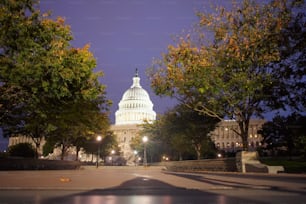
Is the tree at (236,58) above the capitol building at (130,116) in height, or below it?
below

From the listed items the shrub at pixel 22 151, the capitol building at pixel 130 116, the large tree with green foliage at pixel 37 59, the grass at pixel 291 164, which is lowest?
the grass at pixel 291 164

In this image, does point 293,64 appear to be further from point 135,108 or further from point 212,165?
point 135,108

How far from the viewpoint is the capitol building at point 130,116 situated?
17025 centimetres

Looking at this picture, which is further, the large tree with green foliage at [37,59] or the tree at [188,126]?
the tree at [188,126]

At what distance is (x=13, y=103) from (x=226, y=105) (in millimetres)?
16724

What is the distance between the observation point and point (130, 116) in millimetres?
176750

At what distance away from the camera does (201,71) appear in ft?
76.2

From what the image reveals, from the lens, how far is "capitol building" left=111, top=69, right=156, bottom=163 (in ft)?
559

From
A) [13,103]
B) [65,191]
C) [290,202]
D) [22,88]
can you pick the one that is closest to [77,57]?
[22,88]

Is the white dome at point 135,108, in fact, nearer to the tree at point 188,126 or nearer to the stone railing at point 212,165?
the tree at point 188,126

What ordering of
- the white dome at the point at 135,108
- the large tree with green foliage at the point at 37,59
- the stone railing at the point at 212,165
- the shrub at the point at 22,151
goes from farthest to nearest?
the white dome at the point at 135,108
the shrub at the point at 22,151
the stone railing at the point at 212,165
the large tree with green foliage at the point at 37,59

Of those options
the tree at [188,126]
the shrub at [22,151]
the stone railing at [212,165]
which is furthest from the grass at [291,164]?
the shrub at [22,151]

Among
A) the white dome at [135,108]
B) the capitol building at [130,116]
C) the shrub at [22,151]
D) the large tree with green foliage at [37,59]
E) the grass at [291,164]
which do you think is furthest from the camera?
the white dome at [135,108]

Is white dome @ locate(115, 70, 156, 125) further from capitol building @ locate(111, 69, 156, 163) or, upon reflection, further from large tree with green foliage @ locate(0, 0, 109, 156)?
large tree with green foliage @ locate(0, 0, 109, 156)
